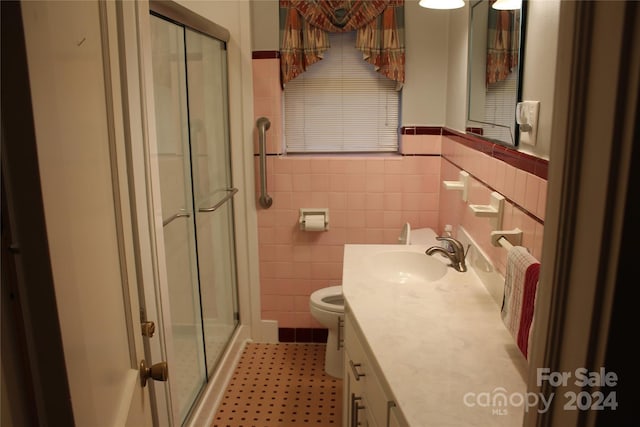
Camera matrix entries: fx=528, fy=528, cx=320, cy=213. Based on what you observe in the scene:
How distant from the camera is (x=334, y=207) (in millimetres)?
3172

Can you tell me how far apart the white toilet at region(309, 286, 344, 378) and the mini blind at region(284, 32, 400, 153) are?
0.89m

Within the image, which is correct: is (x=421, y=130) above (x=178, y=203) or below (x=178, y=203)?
above

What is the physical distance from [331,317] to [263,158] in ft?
3.21

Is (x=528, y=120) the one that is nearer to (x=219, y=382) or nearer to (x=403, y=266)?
(x=403, y=266)

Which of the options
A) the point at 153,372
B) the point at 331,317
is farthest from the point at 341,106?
the point at 153,372

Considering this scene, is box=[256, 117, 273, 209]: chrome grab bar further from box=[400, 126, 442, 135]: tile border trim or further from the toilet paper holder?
box=[400, 126, 442, 135]: tile border trim

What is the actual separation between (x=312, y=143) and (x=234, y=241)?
77 cm

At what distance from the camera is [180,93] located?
7.55 feet

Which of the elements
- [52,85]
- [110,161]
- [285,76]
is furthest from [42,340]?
[285,76]

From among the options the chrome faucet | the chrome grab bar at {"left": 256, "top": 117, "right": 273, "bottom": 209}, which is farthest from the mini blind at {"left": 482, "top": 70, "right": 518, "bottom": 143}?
the chrome grab bar at {"left": 256, "top": 117, "right": 273, "bottom": 209}

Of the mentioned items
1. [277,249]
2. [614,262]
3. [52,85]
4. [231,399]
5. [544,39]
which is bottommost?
[231,399]

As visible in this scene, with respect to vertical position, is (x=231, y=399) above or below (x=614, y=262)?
below

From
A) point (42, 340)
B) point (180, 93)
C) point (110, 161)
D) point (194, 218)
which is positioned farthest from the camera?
Result: point (194, 218)

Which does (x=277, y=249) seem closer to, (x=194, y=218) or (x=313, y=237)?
(x=313, y=237)
